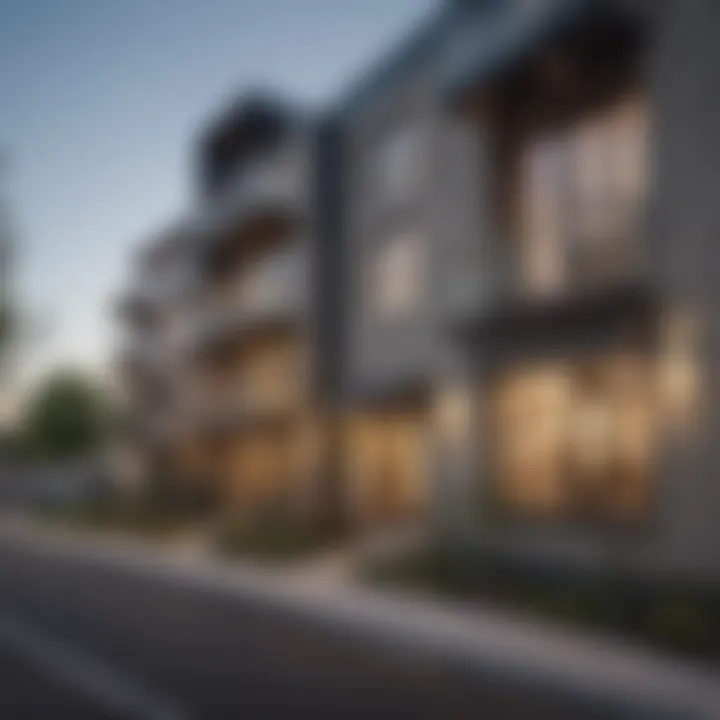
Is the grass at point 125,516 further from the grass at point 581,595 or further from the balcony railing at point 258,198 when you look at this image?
the grass at point 581,595

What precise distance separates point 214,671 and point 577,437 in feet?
24.3

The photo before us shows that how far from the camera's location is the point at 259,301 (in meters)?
24.0

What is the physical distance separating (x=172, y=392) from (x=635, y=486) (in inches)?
1170

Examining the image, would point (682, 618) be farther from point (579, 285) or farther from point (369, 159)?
point (369, 159)

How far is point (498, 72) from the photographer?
13703mm

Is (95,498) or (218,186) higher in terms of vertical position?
(218,186)

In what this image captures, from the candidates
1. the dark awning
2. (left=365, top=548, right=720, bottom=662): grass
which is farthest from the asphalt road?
the dark awning

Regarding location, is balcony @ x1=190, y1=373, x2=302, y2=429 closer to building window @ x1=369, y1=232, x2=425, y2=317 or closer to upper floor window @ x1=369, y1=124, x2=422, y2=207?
building window @ x1=369, y1=232, x2=425, y2=317

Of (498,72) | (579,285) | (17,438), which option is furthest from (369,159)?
(17,438)

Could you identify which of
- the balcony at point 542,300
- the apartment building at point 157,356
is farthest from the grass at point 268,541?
the apartment building at point 157,356

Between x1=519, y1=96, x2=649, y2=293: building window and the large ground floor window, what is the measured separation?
1.54 meters

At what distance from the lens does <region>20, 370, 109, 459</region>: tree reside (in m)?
40.1

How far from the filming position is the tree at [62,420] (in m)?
40.1

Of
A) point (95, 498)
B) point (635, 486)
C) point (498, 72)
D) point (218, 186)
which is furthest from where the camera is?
point (95, 498)
